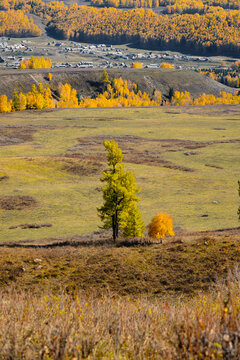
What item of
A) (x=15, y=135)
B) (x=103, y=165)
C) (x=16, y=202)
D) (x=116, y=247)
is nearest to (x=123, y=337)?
(x=116, y=247)

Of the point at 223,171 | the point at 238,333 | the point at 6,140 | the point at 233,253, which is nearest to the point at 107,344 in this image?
the point at 238,333

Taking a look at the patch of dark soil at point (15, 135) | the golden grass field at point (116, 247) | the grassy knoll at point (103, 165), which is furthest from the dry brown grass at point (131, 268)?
the patch of dark soil at point (15, 135)

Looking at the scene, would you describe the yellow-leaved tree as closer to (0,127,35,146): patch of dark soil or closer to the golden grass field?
the golden grass field

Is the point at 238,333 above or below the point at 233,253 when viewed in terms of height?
above

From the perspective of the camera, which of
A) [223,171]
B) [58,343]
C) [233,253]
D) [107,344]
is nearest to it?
[58,343]

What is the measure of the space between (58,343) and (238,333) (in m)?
2.99

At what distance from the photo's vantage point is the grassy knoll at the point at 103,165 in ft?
235

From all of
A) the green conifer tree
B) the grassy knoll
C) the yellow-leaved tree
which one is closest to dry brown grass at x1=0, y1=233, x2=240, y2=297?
the green conifer tree

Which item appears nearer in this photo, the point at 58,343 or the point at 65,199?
the point at 58,343

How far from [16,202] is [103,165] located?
33391 millimetres

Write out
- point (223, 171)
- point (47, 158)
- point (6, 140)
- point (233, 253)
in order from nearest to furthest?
point (233, 253) < point (223, 171) < point (47, 158) < point (6, 140)

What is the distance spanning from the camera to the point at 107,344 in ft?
30.5

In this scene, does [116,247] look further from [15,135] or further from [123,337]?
[15,135]

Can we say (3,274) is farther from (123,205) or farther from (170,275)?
(123,205)
